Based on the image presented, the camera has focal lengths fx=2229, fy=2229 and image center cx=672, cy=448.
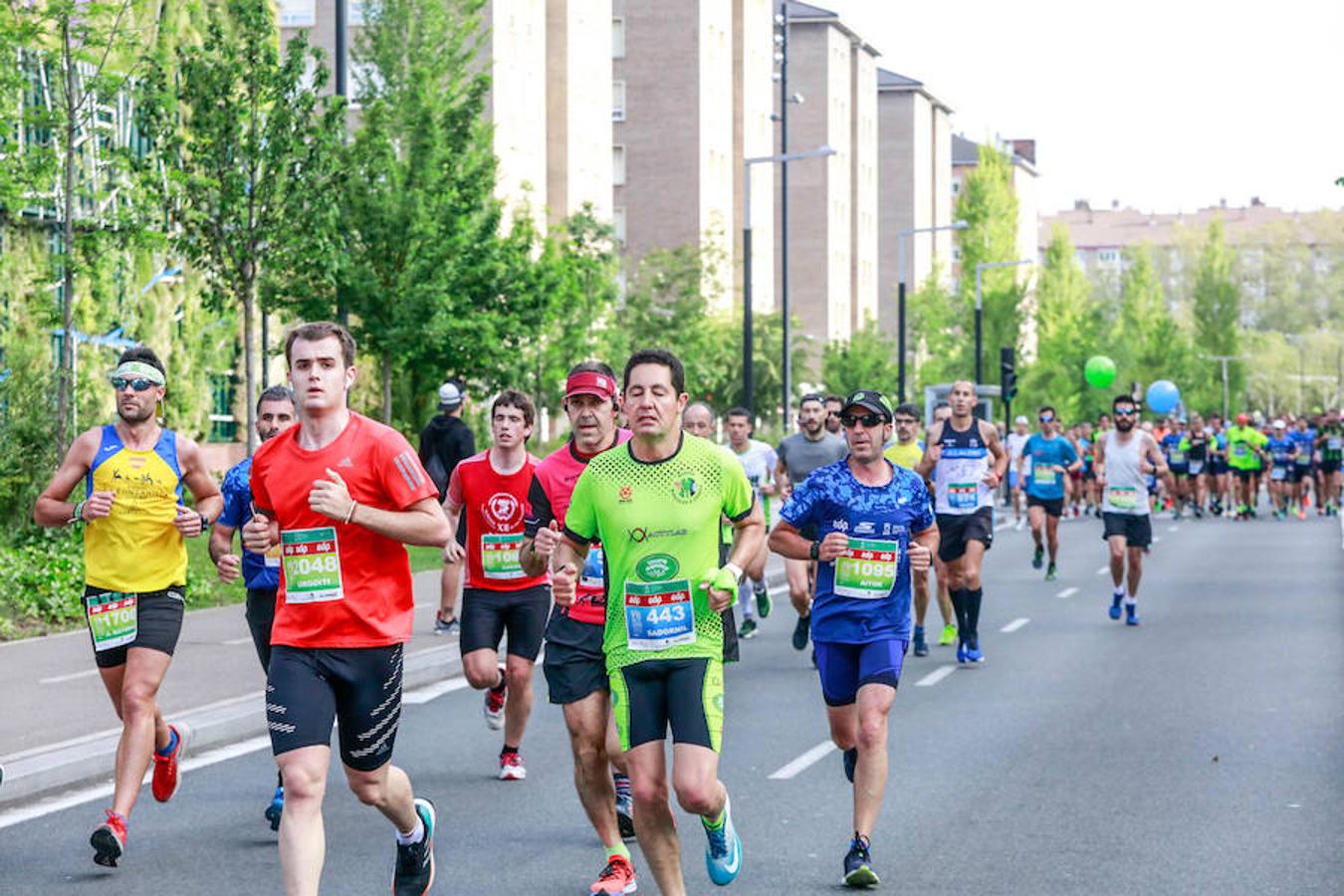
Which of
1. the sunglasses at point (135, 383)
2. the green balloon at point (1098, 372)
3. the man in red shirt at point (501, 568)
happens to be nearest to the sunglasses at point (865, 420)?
the man in red shirt at point (501, 568)

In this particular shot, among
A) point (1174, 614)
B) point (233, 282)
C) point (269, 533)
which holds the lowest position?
point (1174, 614)

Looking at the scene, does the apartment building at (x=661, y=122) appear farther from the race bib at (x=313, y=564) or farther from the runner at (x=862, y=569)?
the race bib at (x=313, y=564)

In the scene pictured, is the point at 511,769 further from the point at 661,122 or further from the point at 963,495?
the point at 661,122

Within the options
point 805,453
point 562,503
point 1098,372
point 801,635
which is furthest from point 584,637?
point 1098,372

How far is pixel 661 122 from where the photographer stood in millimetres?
73812

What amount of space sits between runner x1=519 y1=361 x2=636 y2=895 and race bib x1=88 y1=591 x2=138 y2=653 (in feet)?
5.41

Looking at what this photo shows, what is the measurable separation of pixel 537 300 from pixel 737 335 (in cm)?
2818

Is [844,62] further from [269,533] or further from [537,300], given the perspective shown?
[269,533]

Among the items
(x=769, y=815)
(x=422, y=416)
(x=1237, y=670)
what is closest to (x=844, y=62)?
(x=422, y=416)

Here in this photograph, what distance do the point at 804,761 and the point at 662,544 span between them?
4.41 meters

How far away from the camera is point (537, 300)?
28859 millimetres

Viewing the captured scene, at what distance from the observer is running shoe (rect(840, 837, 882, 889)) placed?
7867mm

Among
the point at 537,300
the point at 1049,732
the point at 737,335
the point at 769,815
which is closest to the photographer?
the point at 769,815

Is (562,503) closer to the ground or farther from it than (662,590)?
farther from it
